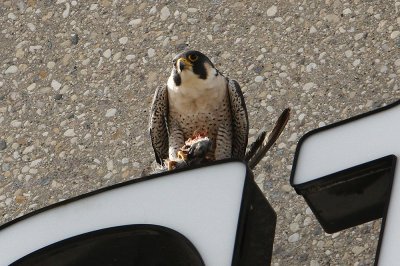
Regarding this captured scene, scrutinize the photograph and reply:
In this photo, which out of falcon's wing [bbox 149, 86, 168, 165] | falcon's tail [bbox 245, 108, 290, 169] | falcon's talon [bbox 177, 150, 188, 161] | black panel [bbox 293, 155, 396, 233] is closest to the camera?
black panel [bbox 293, 155, 396, 233]

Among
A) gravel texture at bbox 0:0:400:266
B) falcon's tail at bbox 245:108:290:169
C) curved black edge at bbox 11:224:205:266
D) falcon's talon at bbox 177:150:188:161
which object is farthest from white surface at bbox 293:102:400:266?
gravel texture at bbox 0:0:400:266

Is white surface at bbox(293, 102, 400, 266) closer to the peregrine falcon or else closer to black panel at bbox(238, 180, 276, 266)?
black panel at bbox(238, 180, 276, 266)

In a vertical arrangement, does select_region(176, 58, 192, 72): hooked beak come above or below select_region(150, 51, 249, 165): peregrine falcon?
above

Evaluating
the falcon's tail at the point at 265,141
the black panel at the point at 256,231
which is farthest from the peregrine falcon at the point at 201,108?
the black panel at the point at 256,231

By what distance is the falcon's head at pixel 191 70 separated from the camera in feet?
19.7

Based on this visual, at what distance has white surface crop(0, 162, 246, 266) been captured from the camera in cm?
473

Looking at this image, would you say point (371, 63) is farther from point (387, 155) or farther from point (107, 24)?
point (387, 155)

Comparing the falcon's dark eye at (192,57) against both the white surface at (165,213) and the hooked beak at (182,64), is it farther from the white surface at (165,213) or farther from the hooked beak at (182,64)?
the white surface at (165,213)

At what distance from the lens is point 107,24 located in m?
7.63

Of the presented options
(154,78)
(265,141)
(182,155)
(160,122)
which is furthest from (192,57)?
(154,78)

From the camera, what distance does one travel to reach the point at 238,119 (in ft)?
20.0

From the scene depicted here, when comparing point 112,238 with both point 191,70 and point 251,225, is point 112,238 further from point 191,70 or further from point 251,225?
point 191,70

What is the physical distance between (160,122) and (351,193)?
4.75 feet

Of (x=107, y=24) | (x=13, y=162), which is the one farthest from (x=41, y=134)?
(x=107, y=24)
